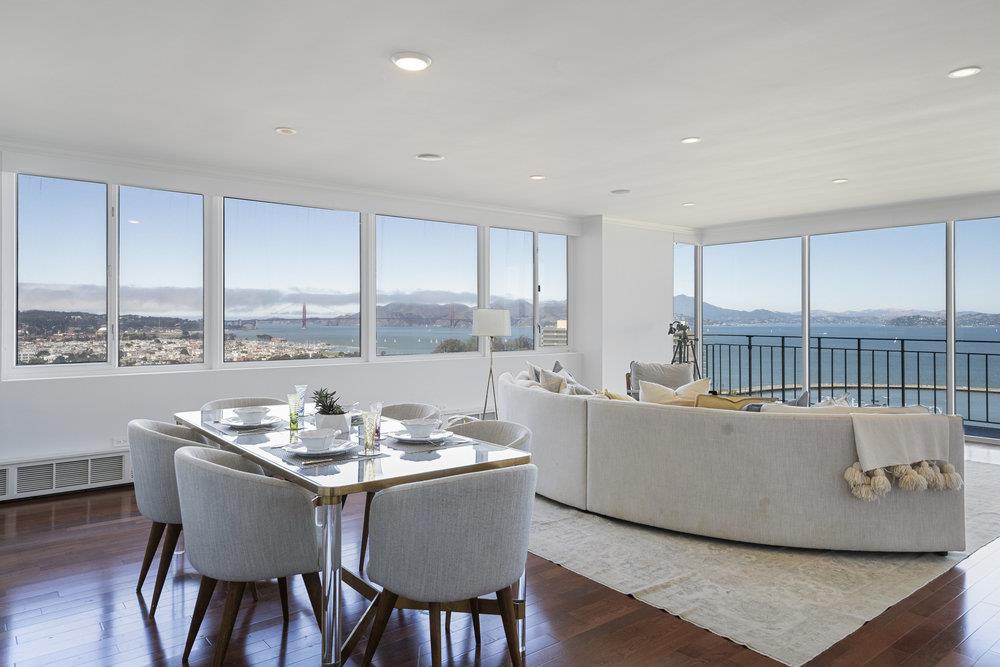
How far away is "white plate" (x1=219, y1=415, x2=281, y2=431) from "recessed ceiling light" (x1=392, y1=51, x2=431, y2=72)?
182 centimetres

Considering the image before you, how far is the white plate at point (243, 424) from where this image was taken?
3033 mm

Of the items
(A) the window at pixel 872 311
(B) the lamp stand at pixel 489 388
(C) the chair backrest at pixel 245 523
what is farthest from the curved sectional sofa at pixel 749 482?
(A) the window at pixel 872 311

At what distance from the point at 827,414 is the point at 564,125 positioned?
2.29m

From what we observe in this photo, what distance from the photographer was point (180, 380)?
5.17m

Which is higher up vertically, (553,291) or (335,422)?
(553,291)

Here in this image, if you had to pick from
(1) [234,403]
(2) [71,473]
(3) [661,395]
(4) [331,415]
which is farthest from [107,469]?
(3) [661,395]

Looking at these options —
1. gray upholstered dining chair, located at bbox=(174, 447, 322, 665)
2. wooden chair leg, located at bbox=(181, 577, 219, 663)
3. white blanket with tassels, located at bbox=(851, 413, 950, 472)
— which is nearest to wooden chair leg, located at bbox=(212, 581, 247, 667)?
gray upholstered dining chair, located at bbox=(174, 447, 322, 665)

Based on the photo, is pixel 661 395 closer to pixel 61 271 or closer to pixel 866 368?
pixel 61 271

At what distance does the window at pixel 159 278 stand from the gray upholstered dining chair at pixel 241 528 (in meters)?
3.41

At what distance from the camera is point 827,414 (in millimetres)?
3422

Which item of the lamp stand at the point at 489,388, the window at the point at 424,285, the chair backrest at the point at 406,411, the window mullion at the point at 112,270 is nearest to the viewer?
the chair backrest at the point at 406,411

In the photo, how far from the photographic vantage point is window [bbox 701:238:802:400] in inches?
339

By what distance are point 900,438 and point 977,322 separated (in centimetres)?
465

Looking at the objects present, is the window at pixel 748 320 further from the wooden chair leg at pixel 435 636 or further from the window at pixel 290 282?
the wooden chair leg at pixel 435 636
